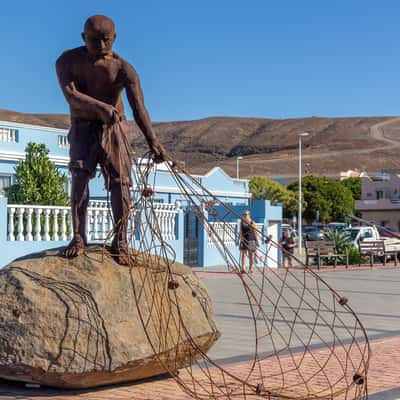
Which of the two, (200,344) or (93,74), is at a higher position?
(93,74)

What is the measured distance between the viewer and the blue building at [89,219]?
1664 cm

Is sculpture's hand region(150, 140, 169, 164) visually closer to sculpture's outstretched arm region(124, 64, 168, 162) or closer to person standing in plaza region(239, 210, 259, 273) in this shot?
sculpture's outstretched arm region(124, 64, 168, 162)

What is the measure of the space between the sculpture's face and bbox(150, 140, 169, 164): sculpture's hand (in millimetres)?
864

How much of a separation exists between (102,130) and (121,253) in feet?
3.44

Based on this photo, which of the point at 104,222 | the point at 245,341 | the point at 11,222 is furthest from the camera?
the point at 104,222

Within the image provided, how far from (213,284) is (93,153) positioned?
1162 cm

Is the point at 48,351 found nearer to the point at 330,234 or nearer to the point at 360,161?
the point at 330,234

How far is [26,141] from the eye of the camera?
1100 inches

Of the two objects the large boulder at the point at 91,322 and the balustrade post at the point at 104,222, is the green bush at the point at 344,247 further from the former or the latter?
the large boulder at the point at 91,322

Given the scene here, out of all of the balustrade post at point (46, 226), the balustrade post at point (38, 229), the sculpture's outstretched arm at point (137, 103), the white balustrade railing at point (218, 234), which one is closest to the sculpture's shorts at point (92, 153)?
the sculpture's outstretched arm at point (137, 103)

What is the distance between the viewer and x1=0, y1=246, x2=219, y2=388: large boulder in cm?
606

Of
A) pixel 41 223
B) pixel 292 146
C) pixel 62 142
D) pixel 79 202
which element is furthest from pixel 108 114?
pixel 292 146

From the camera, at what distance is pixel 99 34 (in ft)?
22.0

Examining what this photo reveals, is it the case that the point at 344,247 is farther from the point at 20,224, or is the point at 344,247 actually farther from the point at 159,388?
the point at 159,388
